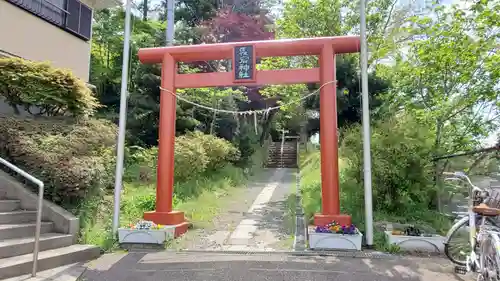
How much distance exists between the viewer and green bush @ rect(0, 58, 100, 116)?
7221 mm

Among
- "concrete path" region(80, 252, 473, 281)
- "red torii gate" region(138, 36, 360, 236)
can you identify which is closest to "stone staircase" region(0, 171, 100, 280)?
"concrete path" region(80, 252, 473, 281)

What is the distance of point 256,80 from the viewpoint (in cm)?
678

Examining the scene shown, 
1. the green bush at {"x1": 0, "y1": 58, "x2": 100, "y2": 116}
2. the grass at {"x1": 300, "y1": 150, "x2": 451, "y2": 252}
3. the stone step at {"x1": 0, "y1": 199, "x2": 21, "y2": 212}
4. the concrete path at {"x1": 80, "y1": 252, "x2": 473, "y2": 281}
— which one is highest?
the green bush at {"x1": 0, "y1": 58, "x2": 100, "y2": 116}

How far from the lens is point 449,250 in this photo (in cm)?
480

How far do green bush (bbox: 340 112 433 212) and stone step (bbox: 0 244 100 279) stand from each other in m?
5.48

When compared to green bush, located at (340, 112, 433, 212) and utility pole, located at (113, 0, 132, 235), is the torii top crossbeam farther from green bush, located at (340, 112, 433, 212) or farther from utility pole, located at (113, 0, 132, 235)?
green bush, located at (340, 112, 433, 212)

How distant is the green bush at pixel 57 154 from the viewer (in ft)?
19.4

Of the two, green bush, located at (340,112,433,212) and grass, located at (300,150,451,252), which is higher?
green bush, located at (340,112,433,212)

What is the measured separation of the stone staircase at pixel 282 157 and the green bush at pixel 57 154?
52.8 ft

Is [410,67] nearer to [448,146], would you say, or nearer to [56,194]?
[448,146]

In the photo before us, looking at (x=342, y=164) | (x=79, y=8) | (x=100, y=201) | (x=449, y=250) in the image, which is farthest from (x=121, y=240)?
(x=79, y=8)

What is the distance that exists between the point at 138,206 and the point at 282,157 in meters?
17.1

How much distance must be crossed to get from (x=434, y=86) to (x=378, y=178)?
2.75m

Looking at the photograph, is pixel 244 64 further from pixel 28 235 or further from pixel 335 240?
pixel 28 235
